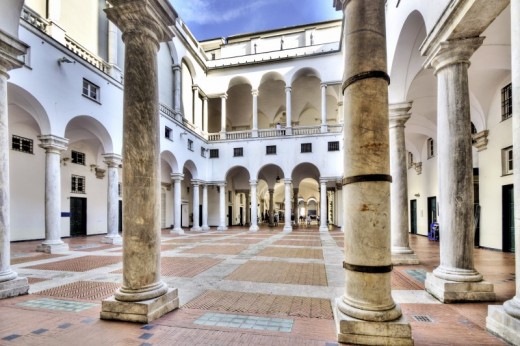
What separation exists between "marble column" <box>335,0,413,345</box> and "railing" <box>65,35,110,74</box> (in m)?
14.0

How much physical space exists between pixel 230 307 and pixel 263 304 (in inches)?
23.0

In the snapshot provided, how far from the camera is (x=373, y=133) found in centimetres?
352

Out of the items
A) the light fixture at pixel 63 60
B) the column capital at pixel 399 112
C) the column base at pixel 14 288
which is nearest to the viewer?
the column base at pixel 14 288

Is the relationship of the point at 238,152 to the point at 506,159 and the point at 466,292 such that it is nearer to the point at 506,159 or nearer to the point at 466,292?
the point at 506,159

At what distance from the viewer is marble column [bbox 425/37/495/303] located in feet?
17.7

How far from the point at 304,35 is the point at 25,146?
2529cm

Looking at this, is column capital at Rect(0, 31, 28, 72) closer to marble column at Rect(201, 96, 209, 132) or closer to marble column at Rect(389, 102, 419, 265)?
marble column at Rect(389, 102, 419, 265)

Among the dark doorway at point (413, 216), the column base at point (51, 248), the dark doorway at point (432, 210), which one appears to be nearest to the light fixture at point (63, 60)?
the column base at point (51, 248)

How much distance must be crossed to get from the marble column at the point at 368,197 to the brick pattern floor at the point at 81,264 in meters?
7.84

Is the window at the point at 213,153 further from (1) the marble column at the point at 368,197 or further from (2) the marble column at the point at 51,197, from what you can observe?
(1) the marble column at the point at 368,197

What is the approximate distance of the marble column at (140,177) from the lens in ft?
14.7

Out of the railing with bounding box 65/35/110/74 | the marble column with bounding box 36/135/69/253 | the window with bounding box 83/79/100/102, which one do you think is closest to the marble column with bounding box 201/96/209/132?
the railing with bounding box 65/35/110/74

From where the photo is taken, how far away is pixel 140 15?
15.3 ft

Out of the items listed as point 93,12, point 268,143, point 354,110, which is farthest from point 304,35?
point 354,110
